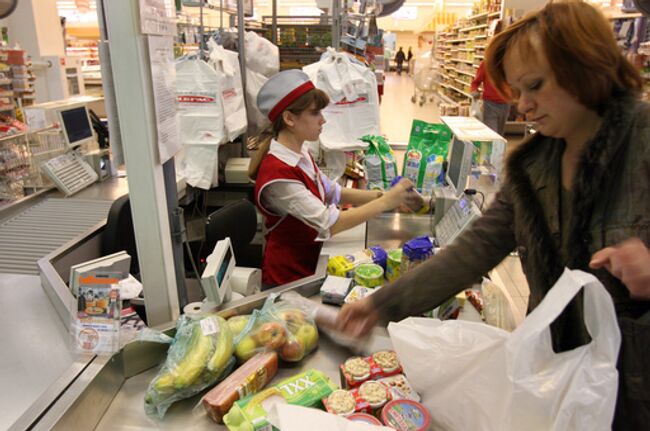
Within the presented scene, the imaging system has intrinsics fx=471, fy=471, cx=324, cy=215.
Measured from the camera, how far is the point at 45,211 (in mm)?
2803

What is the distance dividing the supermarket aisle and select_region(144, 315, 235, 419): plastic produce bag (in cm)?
796

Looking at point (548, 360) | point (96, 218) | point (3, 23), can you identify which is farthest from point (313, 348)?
point (3, 23)

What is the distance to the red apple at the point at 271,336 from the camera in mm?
1305

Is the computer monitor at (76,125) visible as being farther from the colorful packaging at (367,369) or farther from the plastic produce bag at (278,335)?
the colorful packaging at (367,369)

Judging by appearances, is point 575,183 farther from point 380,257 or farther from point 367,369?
point 380,257

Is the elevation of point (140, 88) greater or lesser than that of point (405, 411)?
greater

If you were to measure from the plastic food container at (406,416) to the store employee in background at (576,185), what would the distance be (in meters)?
0.25

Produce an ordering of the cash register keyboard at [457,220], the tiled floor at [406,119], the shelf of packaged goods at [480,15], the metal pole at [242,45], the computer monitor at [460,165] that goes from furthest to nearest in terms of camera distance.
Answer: the shelf of packaged goods at [480,15] → the metal pole at [242,45] → the tiled floor at [406,119] → the computer monitor at [460,165] → the cash register keyboard at [457,220]

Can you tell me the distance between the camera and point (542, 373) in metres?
0.86

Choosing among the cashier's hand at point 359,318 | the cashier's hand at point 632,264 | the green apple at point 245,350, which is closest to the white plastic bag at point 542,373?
the cashier's hand at point 632,264

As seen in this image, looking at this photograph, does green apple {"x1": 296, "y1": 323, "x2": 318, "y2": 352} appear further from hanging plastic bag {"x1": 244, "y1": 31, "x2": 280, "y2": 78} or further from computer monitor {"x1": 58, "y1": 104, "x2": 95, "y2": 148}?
hanging plastic bag {"x1": 244, "y1": 31, "x2": 280, "y2": 78}

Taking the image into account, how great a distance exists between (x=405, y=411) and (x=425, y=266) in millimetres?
386

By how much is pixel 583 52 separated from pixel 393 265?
1.07 meters

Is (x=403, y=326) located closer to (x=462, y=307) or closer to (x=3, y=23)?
(x=462, y=307)
